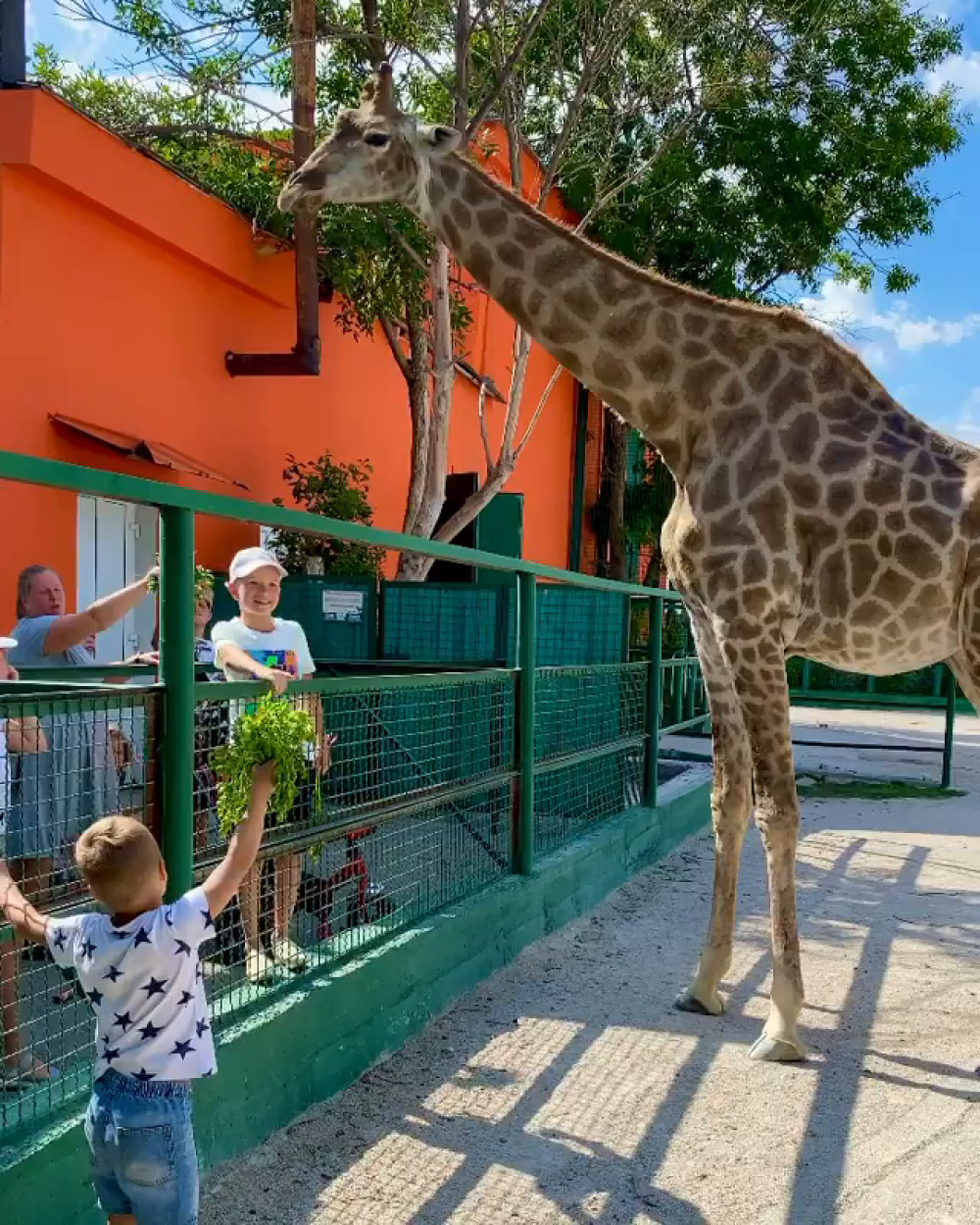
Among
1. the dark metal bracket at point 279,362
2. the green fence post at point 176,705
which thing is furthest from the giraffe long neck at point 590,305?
the dark metal bracket at point 279,362

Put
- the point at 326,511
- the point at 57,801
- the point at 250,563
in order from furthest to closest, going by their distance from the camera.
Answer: the point at 326,511
the point at 250,563
the point at 57,801

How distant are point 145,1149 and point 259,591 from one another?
79.3 inches

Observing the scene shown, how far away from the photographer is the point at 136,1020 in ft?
7.26

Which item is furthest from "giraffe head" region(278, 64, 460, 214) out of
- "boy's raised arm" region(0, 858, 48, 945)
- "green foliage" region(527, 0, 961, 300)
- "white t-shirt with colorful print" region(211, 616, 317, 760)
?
"green foliage" region(527, 0, 961, 300)

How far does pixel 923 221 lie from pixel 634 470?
5299 millimetres

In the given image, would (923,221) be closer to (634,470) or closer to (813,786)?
(634,470)

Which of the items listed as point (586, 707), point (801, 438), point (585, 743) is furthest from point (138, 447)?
point (801, 438)

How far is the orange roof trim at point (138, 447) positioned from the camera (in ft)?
24.7

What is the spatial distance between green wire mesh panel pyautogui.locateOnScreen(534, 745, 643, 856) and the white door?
3046mm

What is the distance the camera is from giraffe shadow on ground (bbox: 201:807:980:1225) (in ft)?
9.97

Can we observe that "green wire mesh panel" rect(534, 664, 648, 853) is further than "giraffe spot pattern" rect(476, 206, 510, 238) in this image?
Yes

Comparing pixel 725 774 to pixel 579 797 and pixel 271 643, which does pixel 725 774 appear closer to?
pixel 579 797

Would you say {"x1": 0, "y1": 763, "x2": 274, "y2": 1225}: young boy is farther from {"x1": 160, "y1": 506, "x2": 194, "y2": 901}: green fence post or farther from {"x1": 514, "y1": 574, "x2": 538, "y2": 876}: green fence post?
{"x1": 514, "y1": 574, "x2": 538, "y2": 876}: green fence post

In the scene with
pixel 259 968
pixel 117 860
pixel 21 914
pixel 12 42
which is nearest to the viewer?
pixel 117 860
